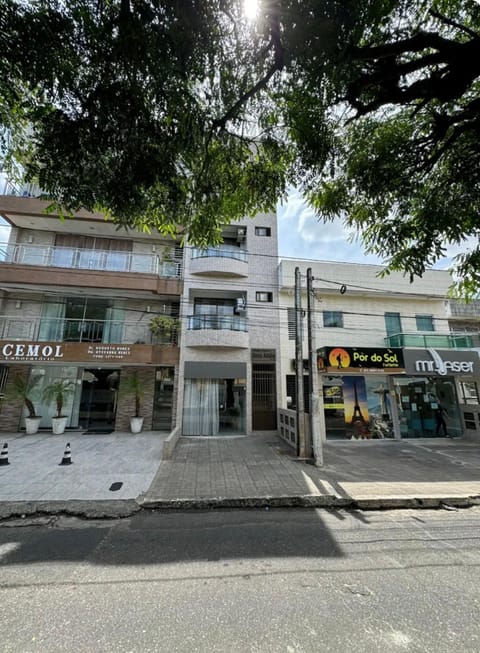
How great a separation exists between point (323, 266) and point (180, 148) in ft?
37.0

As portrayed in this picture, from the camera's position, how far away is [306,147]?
404cm

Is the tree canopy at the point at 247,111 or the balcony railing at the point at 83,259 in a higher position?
the balcony railing at the point at 83,259

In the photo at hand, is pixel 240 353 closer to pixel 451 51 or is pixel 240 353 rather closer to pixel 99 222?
pixel 99 222

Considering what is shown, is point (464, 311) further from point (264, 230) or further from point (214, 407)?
point (214, 407)

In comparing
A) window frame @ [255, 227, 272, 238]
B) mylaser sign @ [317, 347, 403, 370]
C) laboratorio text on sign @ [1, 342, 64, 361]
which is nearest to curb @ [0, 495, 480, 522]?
mylaser sign @ [317, 347, 403, 370]

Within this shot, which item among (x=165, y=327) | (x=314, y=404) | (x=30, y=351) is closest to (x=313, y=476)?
(x=314, y=404)

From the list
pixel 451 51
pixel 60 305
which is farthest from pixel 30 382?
pixel 451 51

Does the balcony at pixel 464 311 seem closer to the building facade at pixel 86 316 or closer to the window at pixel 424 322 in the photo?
the window at pixel 424 322

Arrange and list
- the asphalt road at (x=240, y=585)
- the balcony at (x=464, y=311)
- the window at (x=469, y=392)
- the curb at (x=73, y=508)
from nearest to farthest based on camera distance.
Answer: the asphalt road at (x=240, y=585)
the curb at (x=73, y=508)
the window at (x=469, y=392)
the balcony at (x=464, y=311)

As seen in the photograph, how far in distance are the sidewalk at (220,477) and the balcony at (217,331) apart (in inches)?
162

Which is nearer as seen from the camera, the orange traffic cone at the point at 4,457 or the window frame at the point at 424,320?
the orange traffic cone at the point at 4,457

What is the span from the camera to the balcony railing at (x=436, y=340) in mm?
12523

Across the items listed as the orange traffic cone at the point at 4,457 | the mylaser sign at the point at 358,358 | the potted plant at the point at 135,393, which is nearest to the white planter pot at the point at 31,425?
the potted plant at the point at 135,393

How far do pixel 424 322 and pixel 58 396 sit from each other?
1769cm
